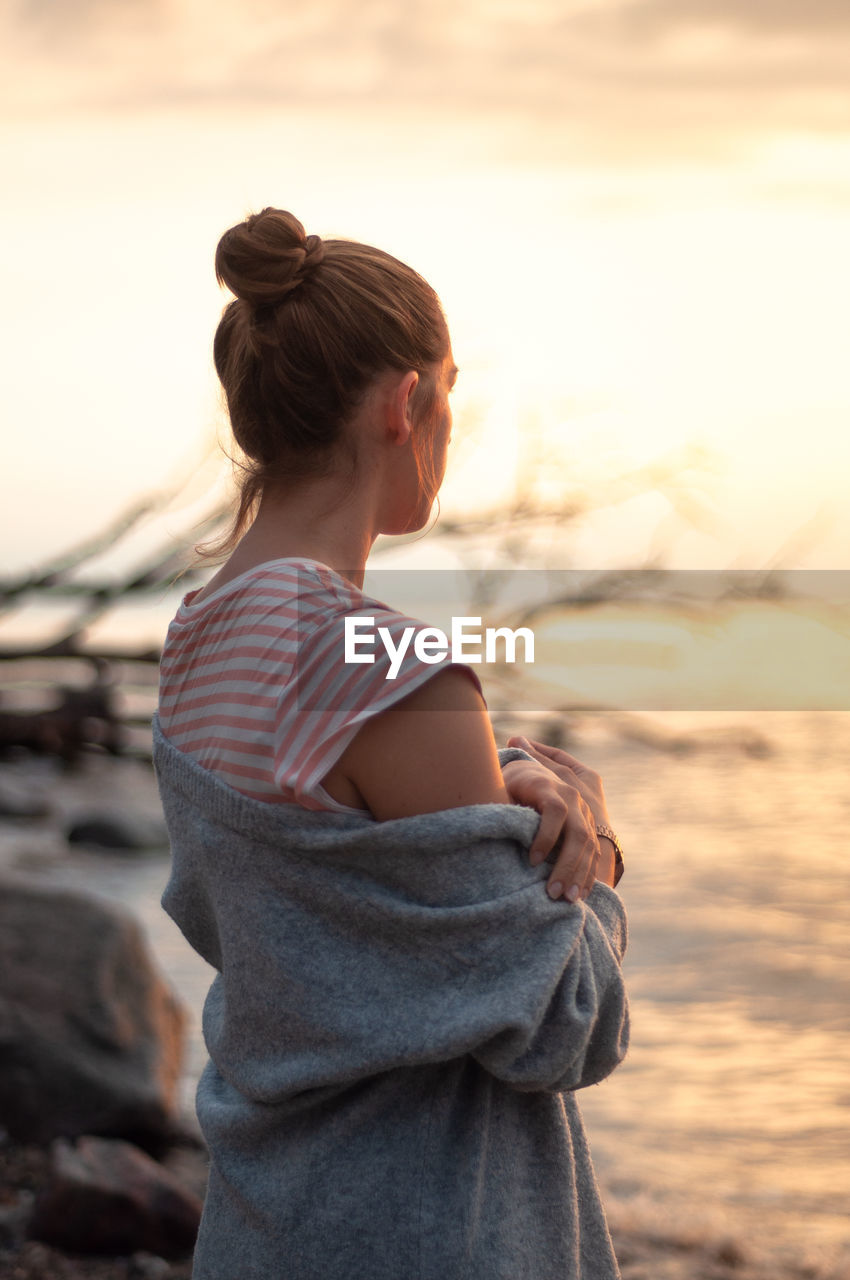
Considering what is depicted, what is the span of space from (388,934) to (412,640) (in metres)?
0.28

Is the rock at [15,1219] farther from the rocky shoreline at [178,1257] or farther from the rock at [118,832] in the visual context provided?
the rock at [118,832]

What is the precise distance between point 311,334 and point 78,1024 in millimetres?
2768

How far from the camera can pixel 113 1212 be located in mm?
2955

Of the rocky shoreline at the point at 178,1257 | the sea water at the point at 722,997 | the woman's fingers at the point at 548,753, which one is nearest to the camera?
the woman's fingers at the point at 548,753

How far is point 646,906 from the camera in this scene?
7.89 meters

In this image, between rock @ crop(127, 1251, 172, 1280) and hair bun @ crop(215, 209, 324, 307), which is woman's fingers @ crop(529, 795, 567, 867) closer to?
hair bun @ crop(215, 209, 324, 307)

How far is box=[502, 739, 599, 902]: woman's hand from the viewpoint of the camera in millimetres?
1218

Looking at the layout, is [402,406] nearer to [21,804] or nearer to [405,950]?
[405,950]

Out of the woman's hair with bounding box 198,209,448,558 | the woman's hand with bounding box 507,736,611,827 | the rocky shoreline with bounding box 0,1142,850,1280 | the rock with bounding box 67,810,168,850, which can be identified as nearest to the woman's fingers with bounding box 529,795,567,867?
the woman's hand with bounding box 507,736,611,827

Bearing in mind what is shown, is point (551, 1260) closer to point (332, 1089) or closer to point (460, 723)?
point (332, 1089)

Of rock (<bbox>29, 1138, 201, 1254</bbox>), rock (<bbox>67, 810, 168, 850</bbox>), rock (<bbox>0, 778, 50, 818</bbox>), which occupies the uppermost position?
rock (<bbox>29, 1138, 201, 1254</bbox>)

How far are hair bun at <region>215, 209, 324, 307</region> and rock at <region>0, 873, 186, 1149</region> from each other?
2709 mm

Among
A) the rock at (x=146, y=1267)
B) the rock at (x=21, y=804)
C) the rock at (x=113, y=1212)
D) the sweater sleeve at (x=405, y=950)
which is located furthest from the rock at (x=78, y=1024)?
the rock at (x=21, y=804)

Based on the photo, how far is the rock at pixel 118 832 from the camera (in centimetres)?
920
